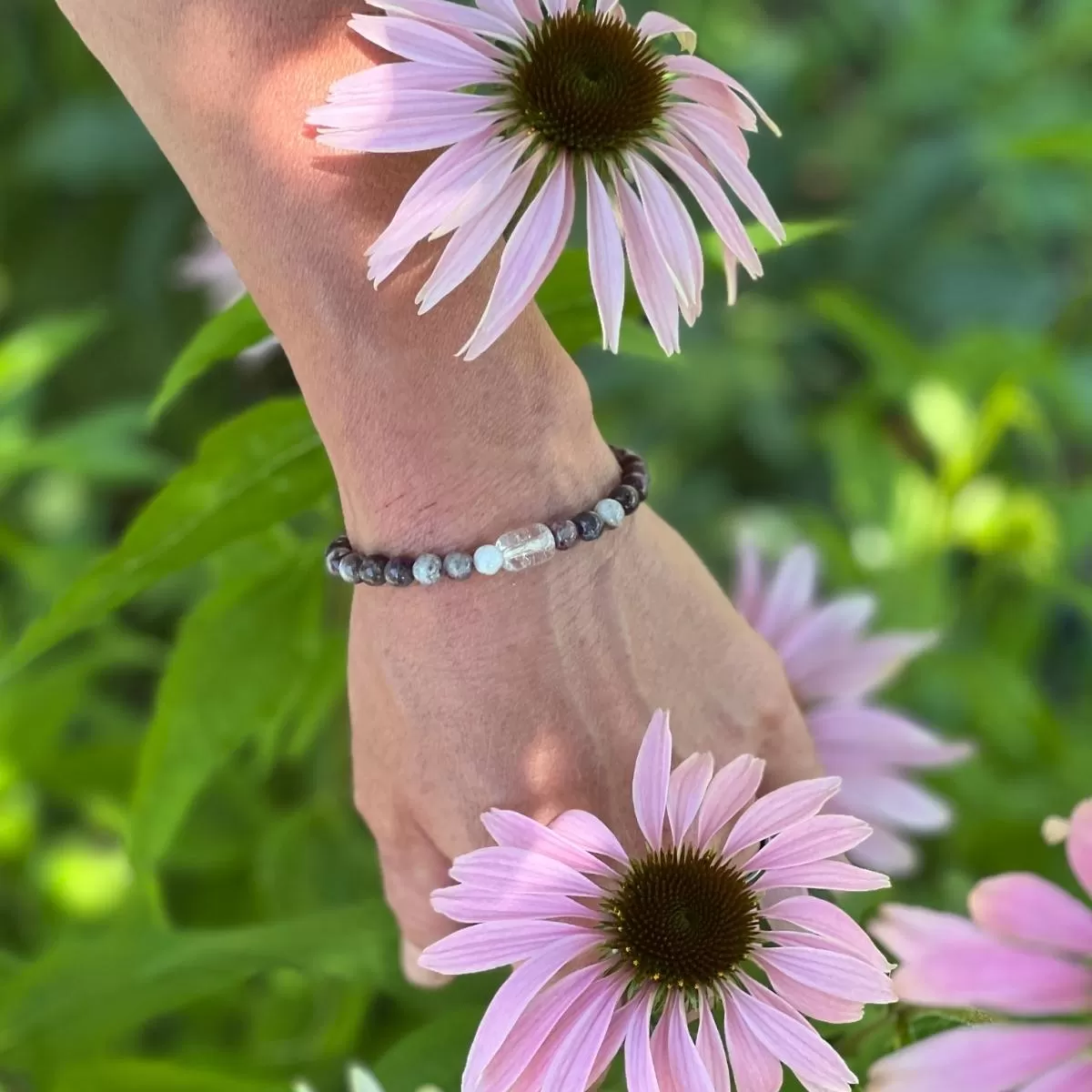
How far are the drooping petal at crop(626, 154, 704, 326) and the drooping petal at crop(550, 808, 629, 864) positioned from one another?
17cm

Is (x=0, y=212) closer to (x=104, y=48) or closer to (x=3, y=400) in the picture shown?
(x=3, y=400)

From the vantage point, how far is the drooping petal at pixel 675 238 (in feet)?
1.11

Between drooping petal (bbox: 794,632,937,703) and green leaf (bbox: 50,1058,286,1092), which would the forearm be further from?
green leaf (bbox: 50,1058,286,1092)

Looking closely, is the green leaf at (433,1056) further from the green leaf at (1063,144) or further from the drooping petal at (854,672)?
the green leaf at (1063,144)

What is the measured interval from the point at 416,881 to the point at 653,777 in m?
0.13

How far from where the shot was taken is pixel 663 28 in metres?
0.35

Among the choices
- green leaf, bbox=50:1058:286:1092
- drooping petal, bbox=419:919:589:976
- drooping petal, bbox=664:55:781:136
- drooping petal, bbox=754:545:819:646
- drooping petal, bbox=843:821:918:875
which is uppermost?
drooping petal, bbox=664:55:781:136

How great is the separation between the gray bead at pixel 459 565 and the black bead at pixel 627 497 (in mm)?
58

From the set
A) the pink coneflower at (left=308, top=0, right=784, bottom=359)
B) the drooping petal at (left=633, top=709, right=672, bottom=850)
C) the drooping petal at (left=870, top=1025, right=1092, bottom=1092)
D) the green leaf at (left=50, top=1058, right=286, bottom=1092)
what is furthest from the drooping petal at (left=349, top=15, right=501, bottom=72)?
the green leaf at (left=50, top=1058, right=286, bottom=1092)

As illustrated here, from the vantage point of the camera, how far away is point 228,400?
1.44m

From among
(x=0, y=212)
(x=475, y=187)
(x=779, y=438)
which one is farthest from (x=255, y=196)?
(x=0, y=212)

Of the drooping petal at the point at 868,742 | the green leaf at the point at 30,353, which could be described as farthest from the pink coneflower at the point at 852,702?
the green leaf at the point at 30,353

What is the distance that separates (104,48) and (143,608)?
40.2 inches

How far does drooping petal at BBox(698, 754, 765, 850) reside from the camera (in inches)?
13.4
